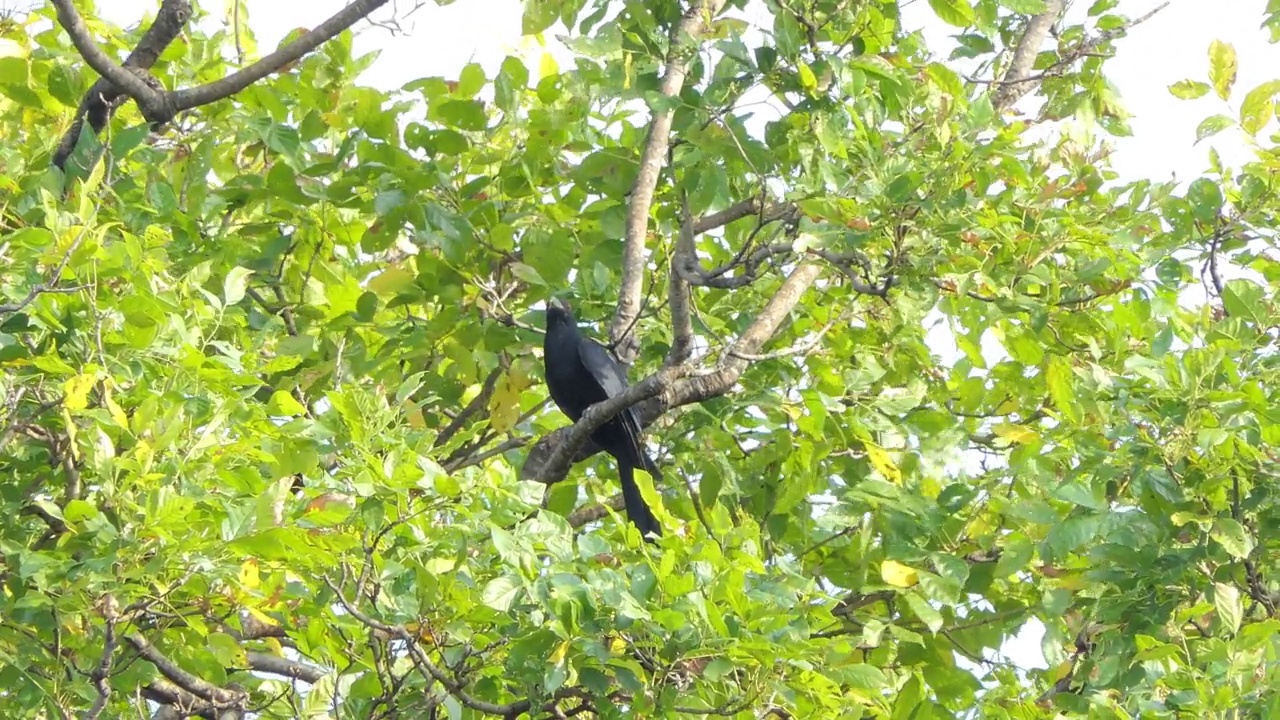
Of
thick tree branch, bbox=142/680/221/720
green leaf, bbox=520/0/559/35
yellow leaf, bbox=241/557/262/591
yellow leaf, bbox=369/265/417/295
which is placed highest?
green leaf, bbox=520/0/559/35

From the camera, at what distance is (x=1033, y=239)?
13.6 feet

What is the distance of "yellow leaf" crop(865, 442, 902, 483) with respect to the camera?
425 centimetres

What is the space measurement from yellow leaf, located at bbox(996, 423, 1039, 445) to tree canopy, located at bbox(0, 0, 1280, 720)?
0.01m

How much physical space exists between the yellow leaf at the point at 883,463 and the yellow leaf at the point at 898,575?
0.52 meters

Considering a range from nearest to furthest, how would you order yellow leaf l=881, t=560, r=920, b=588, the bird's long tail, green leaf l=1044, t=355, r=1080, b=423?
yellow leaf l=881, t=560, r=920, b=588
green leaf l=1044, t=355, r=1080, b=423
the bird's long tail

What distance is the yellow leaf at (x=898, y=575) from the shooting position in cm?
373

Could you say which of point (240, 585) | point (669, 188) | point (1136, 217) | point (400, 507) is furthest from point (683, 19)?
point (240, 585)

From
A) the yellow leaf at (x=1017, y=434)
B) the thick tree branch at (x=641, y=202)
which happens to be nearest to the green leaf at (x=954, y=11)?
the thick tree branch at (x=641, y=202)

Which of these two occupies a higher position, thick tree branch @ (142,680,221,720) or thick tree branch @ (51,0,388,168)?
thick tree branch @ (51,0,388,168)

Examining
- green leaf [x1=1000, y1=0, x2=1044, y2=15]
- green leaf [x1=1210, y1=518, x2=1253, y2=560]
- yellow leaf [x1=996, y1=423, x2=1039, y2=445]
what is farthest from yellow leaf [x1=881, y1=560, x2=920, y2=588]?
green leaf [x1=1000, y1=0, x2=1044, y2=15]

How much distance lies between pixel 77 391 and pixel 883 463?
225 centimetres

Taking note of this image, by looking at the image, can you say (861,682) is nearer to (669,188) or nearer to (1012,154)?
(1012,154)

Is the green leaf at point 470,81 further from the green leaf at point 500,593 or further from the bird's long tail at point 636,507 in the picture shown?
the green leaf at point 500,593

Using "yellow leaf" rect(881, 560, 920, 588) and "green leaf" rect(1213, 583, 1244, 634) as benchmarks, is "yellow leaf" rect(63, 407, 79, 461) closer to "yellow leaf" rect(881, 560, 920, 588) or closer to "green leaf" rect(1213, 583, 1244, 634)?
"yellow leaf" rect(881, 560, 920, 588)
